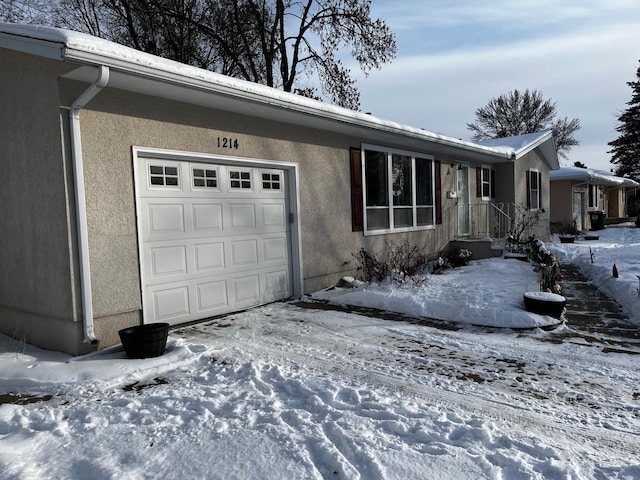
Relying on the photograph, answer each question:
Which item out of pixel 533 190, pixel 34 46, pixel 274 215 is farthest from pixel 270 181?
pixel 533 190

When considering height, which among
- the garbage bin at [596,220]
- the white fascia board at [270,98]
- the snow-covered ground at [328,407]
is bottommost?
the snow-covered ground at [328,407]

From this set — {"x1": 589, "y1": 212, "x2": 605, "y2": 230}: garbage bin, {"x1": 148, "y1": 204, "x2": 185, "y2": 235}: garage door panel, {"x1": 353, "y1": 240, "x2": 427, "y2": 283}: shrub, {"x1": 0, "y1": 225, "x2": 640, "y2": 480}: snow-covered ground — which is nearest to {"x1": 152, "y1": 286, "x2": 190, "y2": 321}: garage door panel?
{"x1": 0, "y1": 225, "x2": 640, "y2": 480}: snow-covered ground

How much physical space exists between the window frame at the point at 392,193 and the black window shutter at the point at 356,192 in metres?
0.10

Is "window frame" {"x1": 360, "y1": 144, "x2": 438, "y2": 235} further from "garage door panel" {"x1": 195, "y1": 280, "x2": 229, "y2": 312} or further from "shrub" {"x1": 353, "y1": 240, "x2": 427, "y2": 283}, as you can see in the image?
"garage door panel" {"x1": 195, "y1": 280, "x2": 229, "y2": 312}

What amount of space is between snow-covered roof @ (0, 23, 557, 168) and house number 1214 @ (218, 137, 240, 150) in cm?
40

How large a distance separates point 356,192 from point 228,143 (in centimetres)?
308

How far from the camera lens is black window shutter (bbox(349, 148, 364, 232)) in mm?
8820

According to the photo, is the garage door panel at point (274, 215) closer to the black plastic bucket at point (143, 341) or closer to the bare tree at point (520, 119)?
the black plastic bucket at point (143, 341)

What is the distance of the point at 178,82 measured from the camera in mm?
5156

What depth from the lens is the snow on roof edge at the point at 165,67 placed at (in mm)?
4234

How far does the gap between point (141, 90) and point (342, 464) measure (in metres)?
4.55

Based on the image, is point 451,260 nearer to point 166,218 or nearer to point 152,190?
point 166,218

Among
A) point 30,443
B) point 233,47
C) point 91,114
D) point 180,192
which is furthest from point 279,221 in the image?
point 233,47

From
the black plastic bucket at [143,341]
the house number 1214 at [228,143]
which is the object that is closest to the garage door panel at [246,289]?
the house number 1214 at [228,143]
